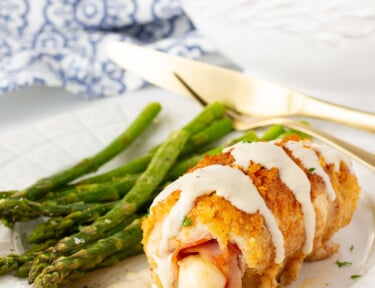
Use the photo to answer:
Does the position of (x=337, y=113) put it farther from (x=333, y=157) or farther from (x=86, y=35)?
(x=86, y=35)

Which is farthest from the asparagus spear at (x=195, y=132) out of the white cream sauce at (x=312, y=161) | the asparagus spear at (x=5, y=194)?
the white cream sauce at (x=312, y=161)

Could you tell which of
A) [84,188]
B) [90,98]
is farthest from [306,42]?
[90,98]

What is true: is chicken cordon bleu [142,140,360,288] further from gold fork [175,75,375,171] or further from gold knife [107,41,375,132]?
gold knife [107,41,375,132]

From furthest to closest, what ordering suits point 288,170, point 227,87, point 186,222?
1. point 227,87
2. point 288,170
3. point 186,222

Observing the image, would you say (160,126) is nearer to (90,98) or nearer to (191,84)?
(191,84)

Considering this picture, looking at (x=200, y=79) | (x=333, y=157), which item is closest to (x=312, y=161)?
(x=333, y=157)

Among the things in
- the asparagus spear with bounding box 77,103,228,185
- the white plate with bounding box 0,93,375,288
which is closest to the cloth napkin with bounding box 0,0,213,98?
the white plate with bounding box 0,93,375,288

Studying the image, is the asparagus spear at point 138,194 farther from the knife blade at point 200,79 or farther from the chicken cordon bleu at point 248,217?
the knife blade at point 200,79
